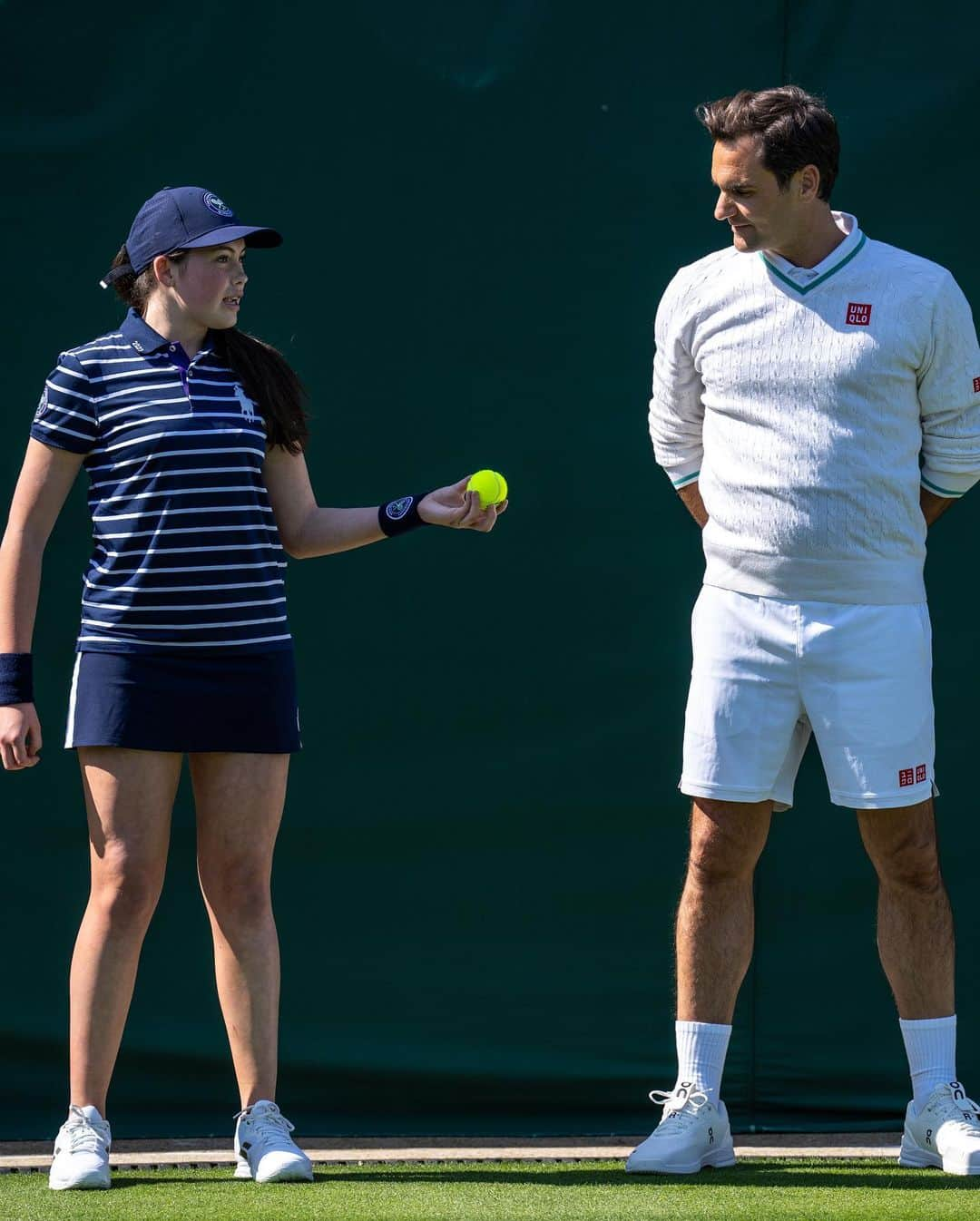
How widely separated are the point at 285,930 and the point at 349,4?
181 centimetres

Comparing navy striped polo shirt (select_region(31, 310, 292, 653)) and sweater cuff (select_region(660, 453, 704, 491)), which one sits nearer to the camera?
navy striped polo shirt (select_region(31, 310, 292, 653))

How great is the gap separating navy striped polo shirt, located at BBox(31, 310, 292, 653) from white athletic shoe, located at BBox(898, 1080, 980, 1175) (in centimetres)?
136

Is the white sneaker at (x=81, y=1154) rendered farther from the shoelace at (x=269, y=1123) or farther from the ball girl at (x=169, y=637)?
the shoelace at (x=269, y=1123)

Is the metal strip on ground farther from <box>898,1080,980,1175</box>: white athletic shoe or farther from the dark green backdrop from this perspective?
<box>898,1080,980,1175</box>: white athletic shoe

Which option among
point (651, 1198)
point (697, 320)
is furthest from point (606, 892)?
point (697, 320)

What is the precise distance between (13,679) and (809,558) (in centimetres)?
132

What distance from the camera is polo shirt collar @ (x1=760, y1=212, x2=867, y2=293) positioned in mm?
3051

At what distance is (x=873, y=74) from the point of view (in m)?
3.63

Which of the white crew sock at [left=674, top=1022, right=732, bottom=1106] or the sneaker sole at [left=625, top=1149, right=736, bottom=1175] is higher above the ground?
the white crew sock at [left=674, top=1022, right=732, bottom=1106]

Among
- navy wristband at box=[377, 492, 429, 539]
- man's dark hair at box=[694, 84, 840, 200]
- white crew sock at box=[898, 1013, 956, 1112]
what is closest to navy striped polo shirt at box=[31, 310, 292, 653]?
navy wristband at box=[377, 492, 429, 539]

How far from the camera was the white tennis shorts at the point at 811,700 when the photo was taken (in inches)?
120

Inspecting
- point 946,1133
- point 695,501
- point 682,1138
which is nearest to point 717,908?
point 682,1138

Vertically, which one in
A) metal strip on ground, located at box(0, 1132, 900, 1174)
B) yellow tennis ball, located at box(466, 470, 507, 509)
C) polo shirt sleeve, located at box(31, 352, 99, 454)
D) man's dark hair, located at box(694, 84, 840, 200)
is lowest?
metal strip on ground, located at box(0, 1132, 900, 1174)

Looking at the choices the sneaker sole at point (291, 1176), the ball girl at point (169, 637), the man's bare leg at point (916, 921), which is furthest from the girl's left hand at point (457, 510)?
the sneaker sole at point (291, 1176)
